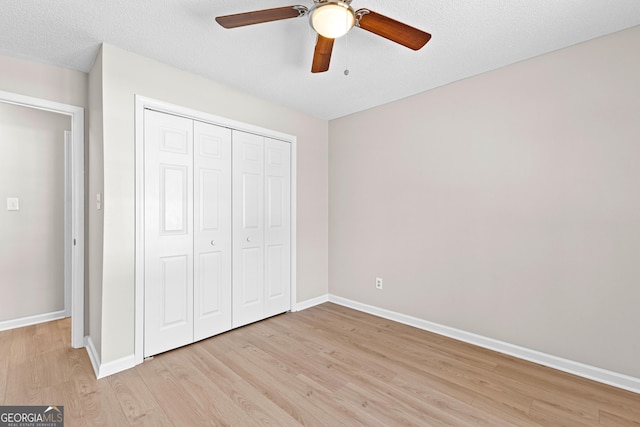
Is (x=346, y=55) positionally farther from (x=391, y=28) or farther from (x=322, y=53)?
(x=391, y=28)

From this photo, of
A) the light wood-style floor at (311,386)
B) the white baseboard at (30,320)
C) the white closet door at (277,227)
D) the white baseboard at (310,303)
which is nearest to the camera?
the light wood-style floor at (311,386)

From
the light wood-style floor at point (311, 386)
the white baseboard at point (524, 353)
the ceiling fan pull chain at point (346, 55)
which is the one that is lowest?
the light wood-style floor at point (311, 386)

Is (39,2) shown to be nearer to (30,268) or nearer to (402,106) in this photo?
(30,268)

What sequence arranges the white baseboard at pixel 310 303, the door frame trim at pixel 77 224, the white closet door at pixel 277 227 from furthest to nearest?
1. the white baseboard at pixel 310 303
2. the white closet door at pixel 277 227
3. the door frame trim at pixel 77 224

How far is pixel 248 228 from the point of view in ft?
9.97

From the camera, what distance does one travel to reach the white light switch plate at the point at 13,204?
301cm

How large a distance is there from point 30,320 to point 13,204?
1.23 meters

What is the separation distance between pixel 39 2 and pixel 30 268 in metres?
2.73

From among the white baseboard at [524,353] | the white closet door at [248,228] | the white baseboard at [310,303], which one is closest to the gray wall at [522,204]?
the white baseboard at [524,353]

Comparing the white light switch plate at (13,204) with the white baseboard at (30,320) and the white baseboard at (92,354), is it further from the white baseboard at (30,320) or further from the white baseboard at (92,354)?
the white baseboard at (92,354)

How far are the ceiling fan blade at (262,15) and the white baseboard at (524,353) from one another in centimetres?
287

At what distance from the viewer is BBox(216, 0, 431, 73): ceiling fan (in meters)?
1.49

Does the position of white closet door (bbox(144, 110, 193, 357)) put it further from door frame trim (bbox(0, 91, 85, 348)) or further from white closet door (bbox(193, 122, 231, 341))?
door frame trim (bbox(0, 91, 85, 348))

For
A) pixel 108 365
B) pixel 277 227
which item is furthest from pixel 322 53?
pixel 108 365
